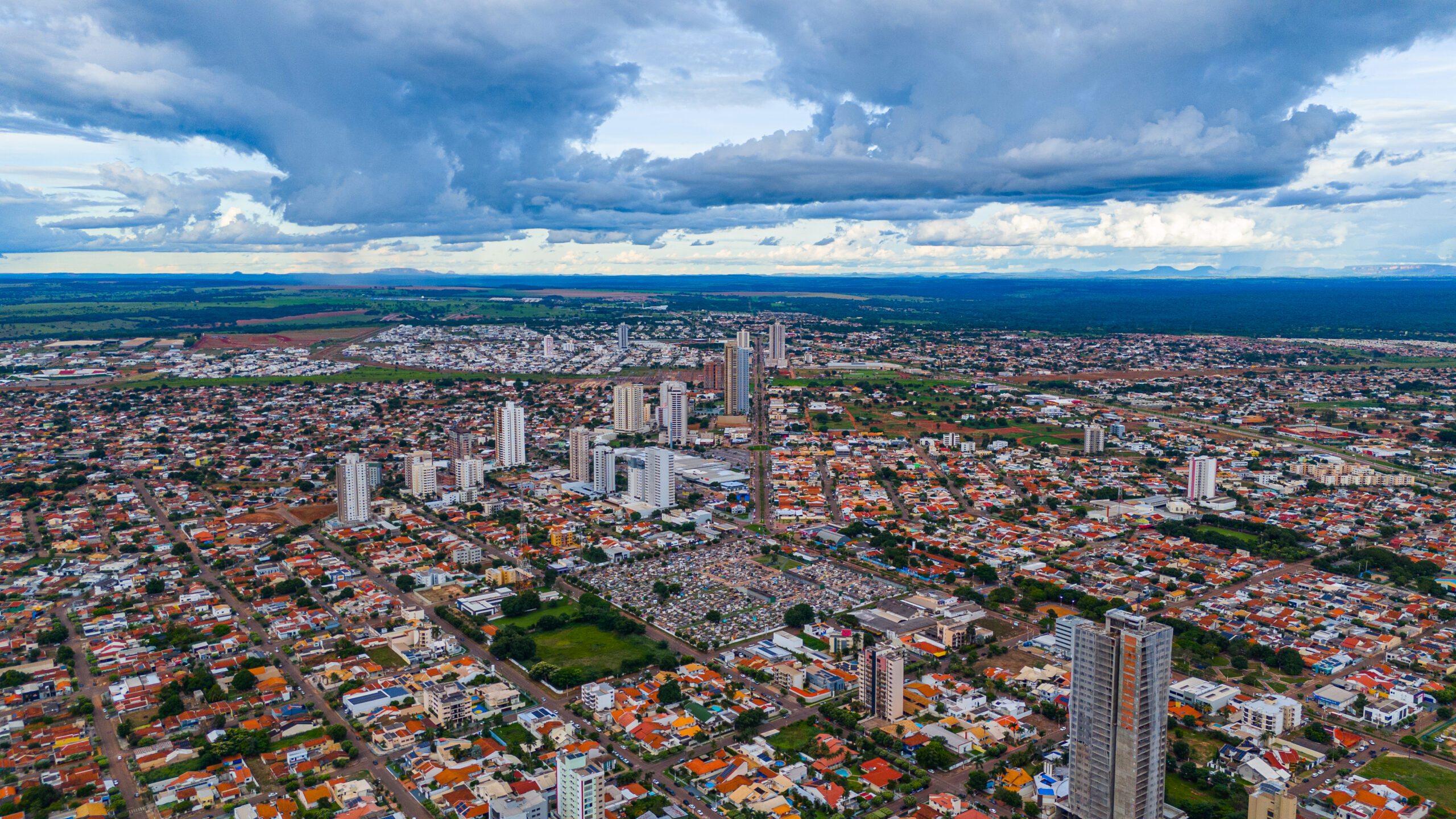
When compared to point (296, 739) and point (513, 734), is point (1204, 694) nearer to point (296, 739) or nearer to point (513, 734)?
point (513, 734)

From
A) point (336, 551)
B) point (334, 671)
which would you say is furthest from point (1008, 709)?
point (336, 551)

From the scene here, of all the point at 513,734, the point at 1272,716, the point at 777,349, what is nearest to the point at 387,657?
the point at 513,734

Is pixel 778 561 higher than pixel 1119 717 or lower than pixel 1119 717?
lower

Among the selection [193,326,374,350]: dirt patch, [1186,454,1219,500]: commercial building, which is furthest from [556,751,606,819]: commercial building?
[193,326,374,350]: dirt patch

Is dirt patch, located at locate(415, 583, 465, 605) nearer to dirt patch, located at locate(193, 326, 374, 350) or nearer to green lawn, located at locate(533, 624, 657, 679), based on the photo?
green lawn, located at locate(533, 624, 657, 679)

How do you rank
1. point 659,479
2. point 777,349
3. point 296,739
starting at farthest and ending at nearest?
point 777,349 → point 659,479 → point 296,739

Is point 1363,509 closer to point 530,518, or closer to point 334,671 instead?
point 530,518

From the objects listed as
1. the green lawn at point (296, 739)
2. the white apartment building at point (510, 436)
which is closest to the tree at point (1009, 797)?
the green lawn at point (296, 739)
